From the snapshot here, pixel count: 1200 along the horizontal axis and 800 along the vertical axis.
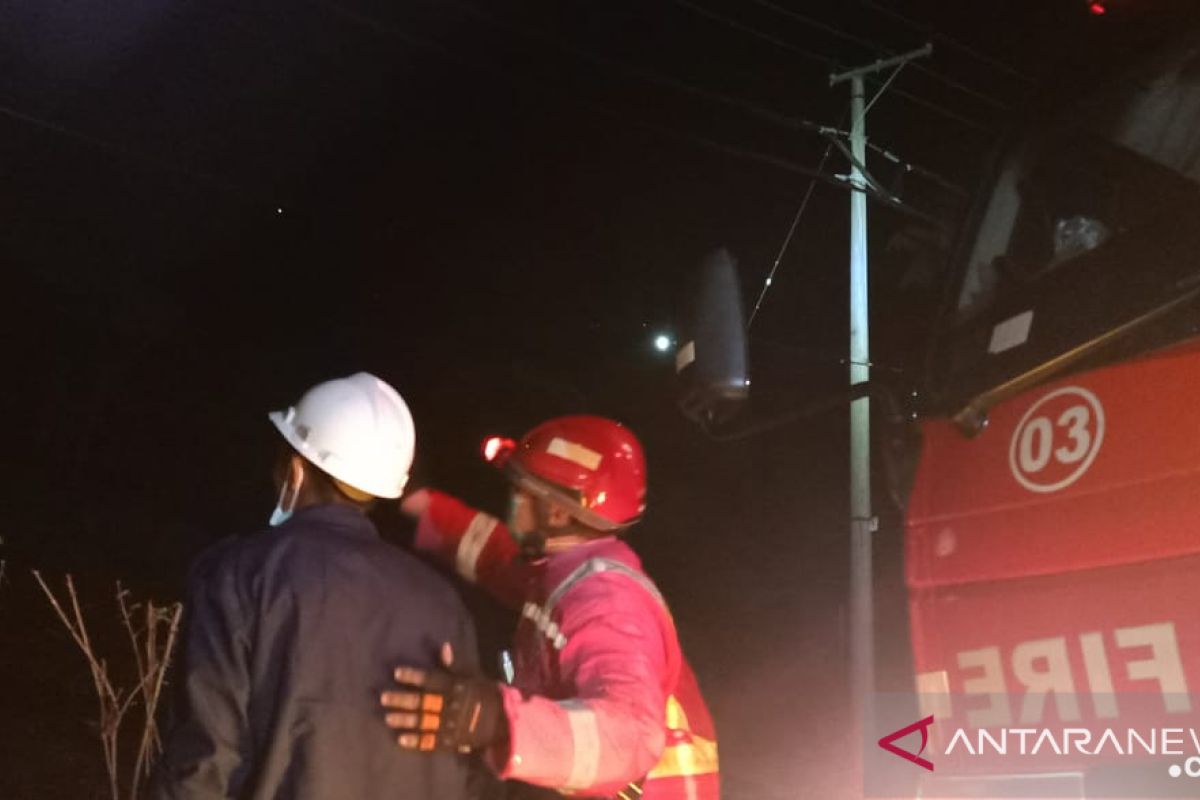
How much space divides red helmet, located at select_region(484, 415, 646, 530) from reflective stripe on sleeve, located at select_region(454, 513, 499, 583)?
53 cm

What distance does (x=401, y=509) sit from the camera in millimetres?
3672

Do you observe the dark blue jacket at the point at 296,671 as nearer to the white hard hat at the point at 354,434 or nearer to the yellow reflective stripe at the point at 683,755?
the white hard hat at the point at 354,434

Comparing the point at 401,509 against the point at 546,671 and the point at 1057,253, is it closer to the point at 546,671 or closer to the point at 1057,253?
the point at 546,671

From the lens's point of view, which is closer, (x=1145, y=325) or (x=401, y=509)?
(x=1145, y=325)

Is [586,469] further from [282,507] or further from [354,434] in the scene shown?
[282,507]

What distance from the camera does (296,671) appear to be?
2.13 meters

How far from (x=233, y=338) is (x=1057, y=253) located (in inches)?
887

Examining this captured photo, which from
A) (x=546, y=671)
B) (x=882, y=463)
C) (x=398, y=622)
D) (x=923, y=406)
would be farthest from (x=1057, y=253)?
(x=398, y=622)

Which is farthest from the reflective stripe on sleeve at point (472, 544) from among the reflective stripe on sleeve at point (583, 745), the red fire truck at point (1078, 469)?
the reflective stripe on sleeve at point (583, 745)

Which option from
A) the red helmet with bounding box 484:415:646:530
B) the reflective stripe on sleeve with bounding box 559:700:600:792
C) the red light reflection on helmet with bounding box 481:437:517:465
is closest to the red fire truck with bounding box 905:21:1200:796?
the red helmet with bounding box 484:415:646:530

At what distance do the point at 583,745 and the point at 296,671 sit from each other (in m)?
0.59

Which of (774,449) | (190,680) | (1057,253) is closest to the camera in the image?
(190,680)

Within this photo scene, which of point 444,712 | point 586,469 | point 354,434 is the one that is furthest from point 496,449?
point 444,712

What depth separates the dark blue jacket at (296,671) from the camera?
82.4 inches
